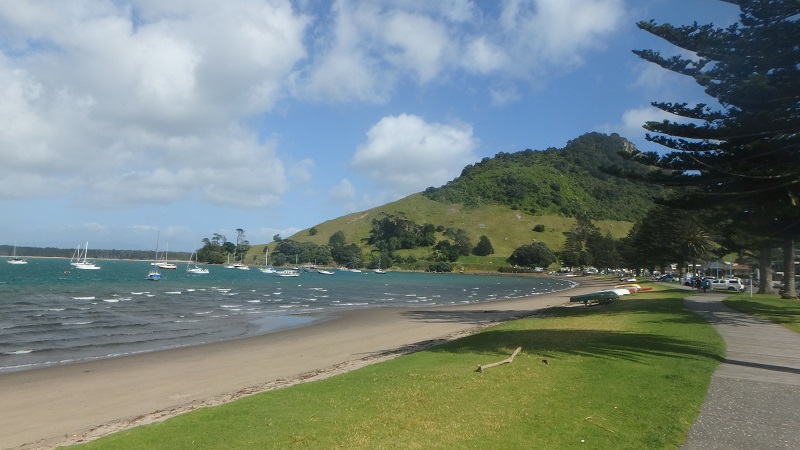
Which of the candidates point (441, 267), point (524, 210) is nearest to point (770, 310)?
point (441, 267)

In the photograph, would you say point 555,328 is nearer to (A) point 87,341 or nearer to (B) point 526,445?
(B) point 526,445

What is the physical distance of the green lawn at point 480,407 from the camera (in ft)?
23.0

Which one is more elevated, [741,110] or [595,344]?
[741,110]

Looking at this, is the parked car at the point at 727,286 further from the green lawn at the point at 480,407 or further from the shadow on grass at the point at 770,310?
the green lawn at the point at 480,407

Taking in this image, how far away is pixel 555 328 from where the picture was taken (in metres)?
19.0

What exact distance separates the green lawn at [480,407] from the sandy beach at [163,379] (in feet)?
9.43

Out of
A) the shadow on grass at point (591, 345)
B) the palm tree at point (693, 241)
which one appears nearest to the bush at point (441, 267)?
the palm tree at point (693, 241)

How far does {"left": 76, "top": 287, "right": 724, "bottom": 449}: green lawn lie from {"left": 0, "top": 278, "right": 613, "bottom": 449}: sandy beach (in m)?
2.87

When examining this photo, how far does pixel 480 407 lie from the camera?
326 inches

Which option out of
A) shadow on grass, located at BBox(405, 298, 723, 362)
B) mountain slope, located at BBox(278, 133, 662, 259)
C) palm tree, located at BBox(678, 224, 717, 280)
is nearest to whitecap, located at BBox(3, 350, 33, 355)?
shadow on grass, located at BBox(405, 298, 723, 362)

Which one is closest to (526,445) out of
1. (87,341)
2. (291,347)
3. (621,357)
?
(621,357)

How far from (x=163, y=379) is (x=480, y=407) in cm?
1149

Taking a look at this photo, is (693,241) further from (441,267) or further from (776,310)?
(441,267)

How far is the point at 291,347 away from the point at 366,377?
12.1 metres
